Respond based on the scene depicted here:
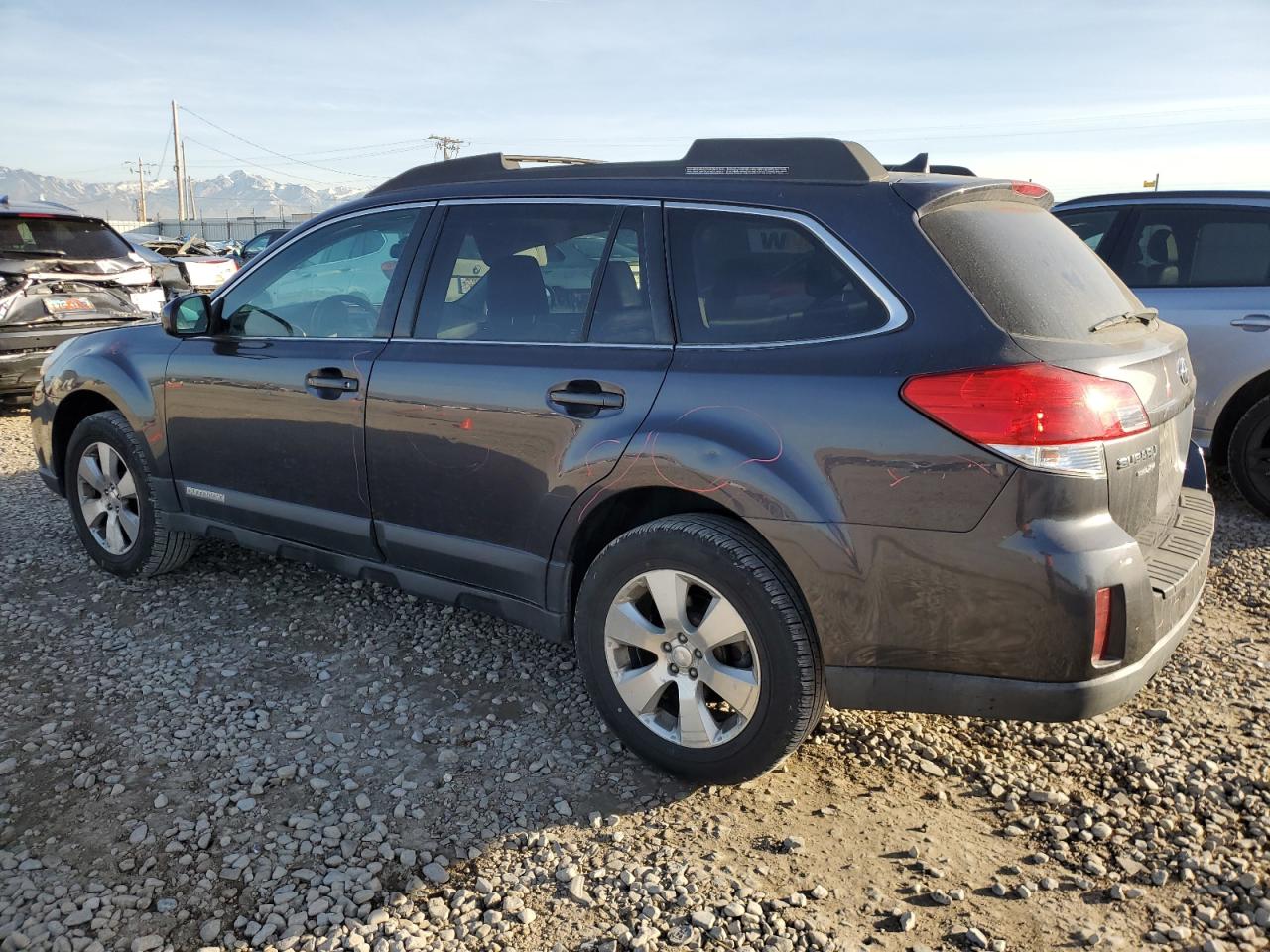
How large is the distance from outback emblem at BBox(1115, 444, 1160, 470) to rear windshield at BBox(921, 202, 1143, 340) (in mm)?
338

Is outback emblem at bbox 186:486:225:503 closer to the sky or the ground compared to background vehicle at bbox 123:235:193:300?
closer to the ground

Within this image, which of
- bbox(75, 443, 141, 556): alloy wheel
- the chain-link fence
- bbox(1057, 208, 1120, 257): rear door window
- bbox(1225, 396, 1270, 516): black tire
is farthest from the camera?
the chain-link fence

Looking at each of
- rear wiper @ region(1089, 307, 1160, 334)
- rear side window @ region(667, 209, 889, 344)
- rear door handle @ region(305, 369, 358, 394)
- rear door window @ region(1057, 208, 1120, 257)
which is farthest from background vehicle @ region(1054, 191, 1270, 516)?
rear door handle @ region(305, 369, 358, 394)

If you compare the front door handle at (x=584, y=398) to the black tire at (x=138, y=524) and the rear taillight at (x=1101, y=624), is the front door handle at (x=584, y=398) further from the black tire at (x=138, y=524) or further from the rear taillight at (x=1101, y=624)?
the black tire at (x=138, y=524)

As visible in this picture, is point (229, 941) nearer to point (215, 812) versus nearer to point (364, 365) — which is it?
point (215, 812)

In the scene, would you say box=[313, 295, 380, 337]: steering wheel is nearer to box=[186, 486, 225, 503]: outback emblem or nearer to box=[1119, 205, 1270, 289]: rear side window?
box=[186, 486, 225, 503]: outback emblem

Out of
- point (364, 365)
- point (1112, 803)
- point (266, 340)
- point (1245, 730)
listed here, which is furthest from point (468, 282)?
point (1245, 730)

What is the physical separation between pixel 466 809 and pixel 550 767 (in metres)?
0.32

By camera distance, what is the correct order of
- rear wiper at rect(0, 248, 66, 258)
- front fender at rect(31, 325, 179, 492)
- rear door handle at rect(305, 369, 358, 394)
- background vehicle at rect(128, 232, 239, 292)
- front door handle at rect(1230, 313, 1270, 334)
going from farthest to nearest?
1. background vehicle at rect(128, 232, 239, 292)
2. rear wiper at rect(0, 248, 66, 258)
3. front door handle at rect(1230, 313, 1270, 334)
4. front fender at rect(31, 325, 179, 492)
5. rear door handle at rect(305, 369, 358, 394)

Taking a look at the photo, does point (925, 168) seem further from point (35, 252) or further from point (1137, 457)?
point (35, 252)

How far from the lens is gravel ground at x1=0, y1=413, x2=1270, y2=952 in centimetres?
240

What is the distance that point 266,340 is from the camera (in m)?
4.01

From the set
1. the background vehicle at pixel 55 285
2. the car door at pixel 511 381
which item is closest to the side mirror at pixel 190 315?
the car door at pixel 511 381

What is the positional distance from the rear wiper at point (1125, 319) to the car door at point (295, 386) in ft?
7.60
